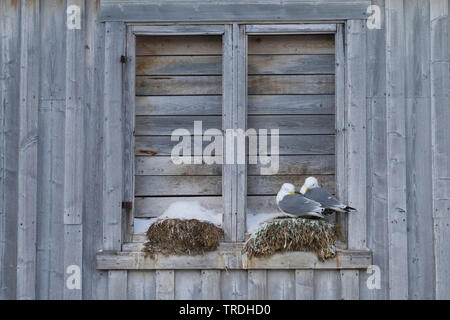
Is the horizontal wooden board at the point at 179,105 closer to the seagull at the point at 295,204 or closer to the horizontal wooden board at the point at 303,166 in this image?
the horizontal wooden board at the point at 303,166

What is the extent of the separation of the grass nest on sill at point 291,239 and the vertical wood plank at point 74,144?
118cm

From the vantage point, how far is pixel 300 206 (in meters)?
3.16

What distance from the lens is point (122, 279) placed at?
10.5ft

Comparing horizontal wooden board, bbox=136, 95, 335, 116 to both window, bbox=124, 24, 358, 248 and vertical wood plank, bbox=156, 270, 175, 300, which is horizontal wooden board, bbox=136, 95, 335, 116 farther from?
vertical wood plank, bbox=156, 270, 175, 300

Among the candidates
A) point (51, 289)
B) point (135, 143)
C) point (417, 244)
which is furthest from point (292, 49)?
point (51, 289)

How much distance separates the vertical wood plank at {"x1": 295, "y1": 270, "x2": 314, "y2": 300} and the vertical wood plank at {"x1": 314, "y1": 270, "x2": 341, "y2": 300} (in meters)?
0.04

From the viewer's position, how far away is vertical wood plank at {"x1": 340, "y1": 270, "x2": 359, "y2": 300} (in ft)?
10.5

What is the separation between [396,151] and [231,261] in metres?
1.35

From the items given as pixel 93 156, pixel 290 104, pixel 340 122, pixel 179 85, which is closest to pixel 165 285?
pixel 93 156

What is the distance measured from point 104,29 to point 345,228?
2.19 meters

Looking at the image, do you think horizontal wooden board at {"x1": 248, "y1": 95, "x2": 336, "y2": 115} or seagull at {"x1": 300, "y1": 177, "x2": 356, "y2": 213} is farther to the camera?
horizontal wooden board at {"x1": 248, "y1": 95, "x2": 336, "y2": 115}

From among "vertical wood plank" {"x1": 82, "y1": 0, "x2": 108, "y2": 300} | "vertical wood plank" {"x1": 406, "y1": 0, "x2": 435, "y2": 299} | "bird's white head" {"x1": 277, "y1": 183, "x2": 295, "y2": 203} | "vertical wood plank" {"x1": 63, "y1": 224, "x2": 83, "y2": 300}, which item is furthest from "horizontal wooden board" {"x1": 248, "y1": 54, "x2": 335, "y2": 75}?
"vertical wood plank" {"x1": 63, "y1": 224, "x2": 83, "y2": 300}

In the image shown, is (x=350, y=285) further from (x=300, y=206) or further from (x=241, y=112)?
(x=241, y=112)

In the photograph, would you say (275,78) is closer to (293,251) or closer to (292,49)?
(292,49)
